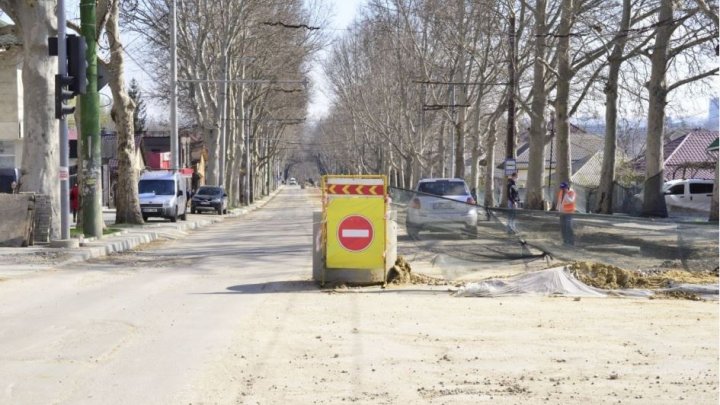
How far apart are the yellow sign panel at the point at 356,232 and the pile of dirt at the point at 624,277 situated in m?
2.98

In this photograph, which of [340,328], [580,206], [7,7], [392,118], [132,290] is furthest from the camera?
[392,118]

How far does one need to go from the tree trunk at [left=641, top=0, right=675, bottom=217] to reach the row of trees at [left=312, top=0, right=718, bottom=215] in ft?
0.12

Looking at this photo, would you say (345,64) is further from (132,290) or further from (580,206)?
(132,290)

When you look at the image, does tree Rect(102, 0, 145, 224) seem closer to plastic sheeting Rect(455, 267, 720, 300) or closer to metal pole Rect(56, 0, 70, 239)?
metal pole Rect(56, 0, 70, 239)

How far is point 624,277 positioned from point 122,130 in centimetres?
2084

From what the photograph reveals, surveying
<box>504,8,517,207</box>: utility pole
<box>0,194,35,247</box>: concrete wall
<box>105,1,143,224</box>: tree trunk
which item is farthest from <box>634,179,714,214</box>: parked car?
<box>0,194,35,247</box>: concrete wall

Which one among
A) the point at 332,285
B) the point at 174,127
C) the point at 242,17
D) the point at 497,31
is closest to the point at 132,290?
the point at 332,285

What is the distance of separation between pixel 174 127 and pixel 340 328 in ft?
94.6

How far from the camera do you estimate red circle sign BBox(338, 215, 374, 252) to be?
14227 millimetres

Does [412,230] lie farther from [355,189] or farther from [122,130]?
[122,130]

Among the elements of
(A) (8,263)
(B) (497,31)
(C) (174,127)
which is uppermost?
(B) (497,31)

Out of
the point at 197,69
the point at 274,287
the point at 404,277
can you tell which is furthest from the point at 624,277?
the point at 197,69

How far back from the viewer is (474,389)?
7465 millimetres

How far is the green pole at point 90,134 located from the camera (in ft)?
78.3
